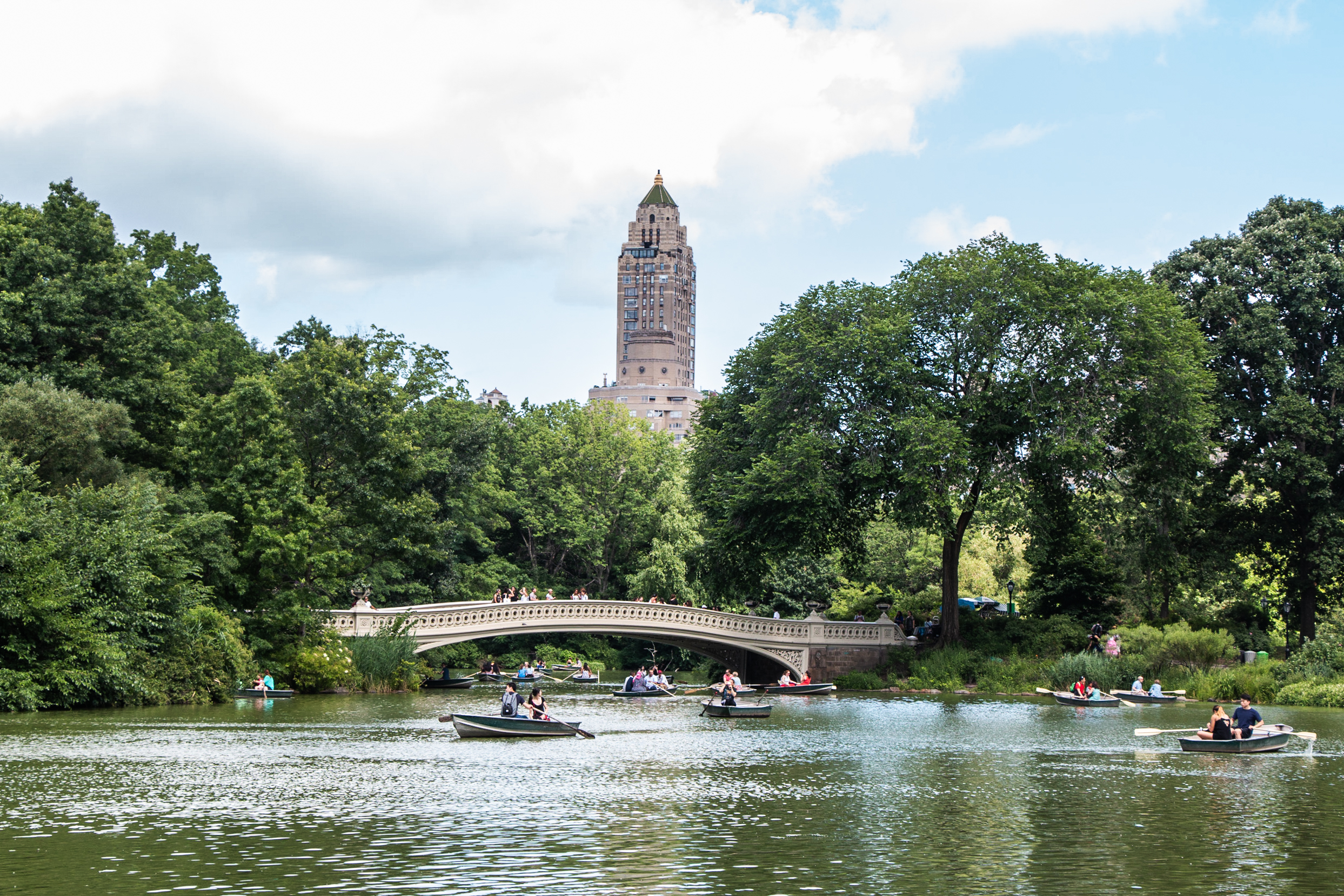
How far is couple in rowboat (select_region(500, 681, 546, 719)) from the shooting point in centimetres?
2905

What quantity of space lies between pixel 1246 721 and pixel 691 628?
26.8 metres

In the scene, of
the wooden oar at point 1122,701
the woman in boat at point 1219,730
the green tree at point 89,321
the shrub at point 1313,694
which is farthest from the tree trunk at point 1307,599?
the green tree at point 89,321

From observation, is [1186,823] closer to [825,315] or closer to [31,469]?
[31,469]

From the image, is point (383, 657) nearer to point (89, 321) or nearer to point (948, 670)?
point (89, 321)

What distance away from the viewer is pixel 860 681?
51688 mm

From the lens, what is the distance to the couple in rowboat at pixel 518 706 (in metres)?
29.0

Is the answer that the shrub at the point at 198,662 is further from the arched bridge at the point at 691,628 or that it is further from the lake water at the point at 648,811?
the arched bridge at the point at 691,628

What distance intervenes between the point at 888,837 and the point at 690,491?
42.0 m

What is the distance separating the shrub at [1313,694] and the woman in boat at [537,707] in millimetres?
24633

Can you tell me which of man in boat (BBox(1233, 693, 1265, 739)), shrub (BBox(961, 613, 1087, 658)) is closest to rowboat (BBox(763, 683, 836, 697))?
Result: shrub (BBox(961, 613, 1087, 658))

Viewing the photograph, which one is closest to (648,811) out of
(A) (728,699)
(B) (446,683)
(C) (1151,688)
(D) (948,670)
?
(A) (728,699)

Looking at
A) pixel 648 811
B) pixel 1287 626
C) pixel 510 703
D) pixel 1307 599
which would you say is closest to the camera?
pixel 648 811

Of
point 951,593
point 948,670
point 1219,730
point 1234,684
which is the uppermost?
point 951,593

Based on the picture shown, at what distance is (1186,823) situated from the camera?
56.3 ft
